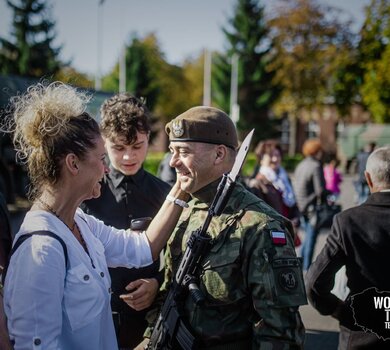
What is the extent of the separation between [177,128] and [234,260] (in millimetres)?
677

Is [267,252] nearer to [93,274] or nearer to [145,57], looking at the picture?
[93,274]

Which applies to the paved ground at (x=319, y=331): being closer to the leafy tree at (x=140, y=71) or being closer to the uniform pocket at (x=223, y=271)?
the uniform pocket at (x=223, y=271)

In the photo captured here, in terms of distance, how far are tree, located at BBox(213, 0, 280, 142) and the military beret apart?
33.7 m

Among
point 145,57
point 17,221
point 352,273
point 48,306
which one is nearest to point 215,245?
point 48,306

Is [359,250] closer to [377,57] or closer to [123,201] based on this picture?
[123,201]

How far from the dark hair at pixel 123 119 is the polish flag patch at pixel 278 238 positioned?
4.31ft

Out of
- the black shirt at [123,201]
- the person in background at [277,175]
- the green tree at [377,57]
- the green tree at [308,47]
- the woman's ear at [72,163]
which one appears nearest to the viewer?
the woman's ear at [72,163]

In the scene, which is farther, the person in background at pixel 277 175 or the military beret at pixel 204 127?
the person in background at pixel 277 175

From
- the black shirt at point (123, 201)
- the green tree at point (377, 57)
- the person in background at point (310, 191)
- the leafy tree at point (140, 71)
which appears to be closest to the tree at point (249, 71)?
the leafy tree at point (140, 71)

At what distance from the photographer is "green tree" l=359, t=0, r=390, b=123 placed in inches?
776

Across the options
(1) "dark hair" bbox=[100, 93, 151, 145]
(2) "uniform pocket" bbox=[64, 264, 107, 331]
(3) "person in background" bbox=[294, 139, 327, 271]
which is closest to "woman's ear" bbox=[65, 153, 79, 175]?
(2) "uniform pocket" bbox=[64, 264, 107, 331]

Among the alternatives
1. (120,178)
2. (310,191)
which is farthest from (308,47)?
(120,178)

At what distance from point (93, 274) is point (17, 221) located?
9.24 metres

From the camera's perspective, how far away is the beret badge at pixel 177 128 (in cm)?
208
